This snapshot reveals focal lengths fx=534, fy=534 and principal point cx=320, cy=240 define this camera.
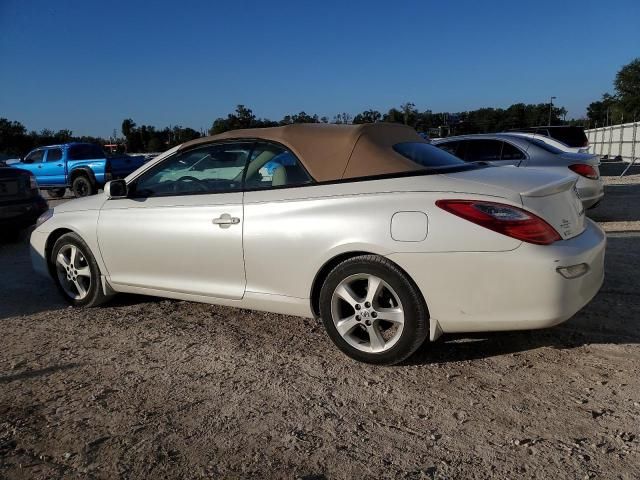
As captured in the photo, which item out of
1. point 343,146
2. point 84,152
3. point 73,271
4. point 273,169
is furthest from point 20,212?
point 84,152

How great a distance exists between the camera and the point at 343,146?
3693 mm

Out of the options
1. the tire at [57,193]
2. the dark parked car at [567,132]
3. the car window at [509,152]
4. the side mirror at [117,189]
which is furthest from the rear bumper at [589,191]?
the tire at [57,193]

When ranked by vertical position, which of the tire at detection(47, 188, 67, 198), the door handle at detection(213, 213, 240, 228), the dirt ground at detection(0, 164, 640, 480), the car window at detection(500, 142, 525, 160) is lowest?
the tire at detection(47, 188, 67, 198)

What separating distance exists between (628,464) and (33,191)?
887cm

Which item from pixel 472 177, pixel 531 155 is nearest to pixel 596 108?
pixel 531 155

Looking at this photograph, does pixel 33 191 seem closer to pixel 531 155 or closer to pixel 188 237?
pixel 188 237

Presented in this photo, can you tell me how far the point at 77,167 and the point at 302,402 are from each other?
15586 mm

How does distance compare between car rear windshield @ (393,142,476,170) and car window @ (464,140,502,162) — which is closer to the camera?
car rear windshield @ (393,142,476,170)

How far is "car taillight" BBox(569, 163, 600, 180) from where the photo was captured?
7828mm

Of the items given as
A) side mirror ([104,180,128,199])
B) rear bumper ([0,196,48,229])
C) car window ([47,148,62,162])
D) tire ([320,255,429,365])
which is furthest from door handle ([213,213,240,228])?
car window ([47,148,62,162])

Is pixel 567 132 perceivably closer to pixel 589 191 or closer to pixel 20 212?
pixel 589 191

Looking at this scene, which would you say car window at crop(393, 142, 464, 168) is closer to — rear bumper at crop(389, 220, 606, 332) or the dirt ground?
rear bumper at crop(389, 220, 606, 332)

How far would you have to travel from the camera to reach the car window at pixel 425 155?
3.70 m

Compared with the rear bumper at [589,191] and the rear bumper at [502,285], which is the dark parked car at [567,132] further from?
the rear bumper at [502,285]
